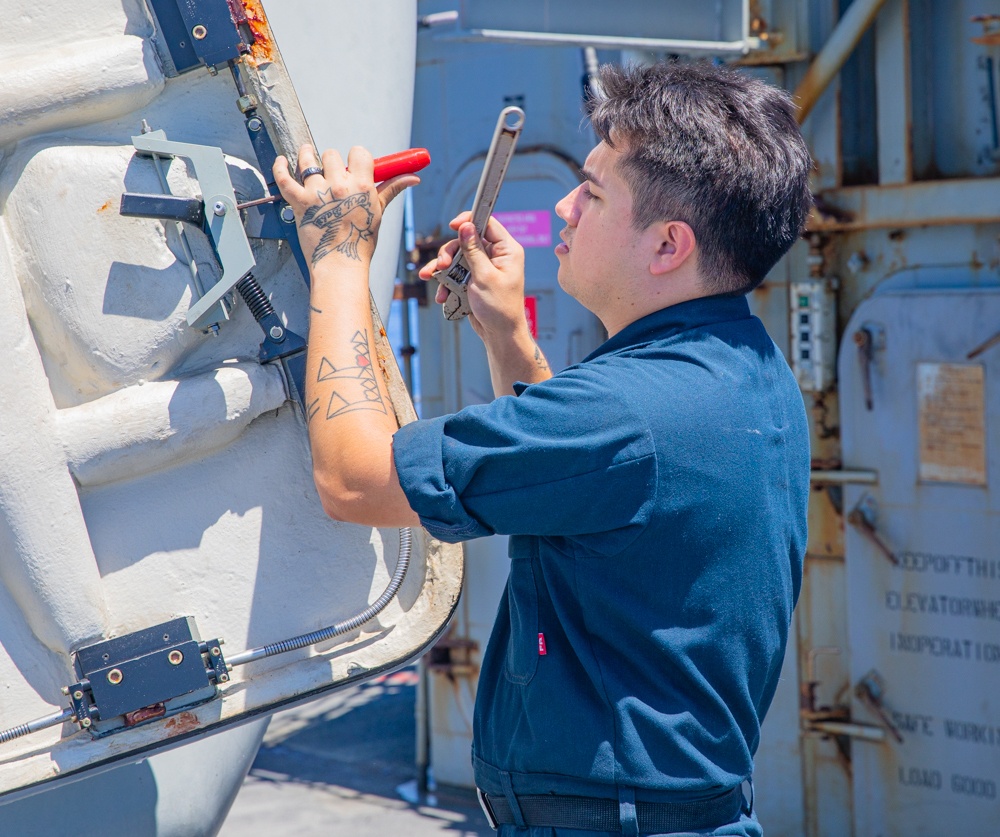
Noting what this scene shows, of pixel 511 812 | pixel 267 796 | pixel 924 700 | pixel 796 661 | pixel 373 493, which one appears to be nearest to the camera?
pixel 373 493

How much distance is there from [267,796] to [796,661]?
2.23 metres

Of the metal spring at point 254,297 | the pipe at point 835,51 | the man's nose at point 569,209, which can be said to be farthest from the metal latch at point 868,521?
the metal spring at point 254,297

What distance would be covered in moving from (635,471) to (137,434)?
0.67 metres

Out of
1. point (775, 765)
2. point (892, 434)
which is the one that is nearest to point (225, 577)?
point (892, 434)

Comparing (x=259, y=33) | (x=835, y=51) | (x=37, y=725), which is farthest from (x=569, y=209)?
(x=835, y=51)

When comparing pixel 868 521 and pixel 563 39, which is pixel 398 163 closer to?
pixel 563 39

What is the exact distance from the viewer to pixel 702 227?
1360 millimetres

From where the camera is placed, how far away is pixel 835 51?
340 centimetres

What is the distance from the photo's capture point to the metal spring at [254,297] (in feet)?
5.10

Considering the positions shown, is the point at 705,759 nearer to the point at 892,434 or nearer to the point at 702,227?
the point at 702,227

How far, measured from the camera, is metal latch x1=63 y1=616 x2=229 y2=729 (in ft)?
4.84

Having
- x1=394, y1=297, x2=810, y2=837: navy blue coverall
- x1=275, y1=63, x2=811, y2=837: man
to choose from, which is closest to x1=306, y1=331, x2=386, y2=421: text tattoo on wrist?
x1=275, y1=63, x2=811, y2=837: man

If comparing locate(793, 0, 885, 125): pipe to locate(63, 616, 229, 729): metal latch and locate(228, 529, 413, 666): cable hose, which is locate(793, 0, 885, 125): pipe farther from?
locate(63, 616, 229, 729): metal latch

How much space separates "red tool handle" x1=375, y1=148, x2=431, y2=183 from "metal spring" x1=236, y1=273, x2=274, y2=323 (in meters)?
0.22
